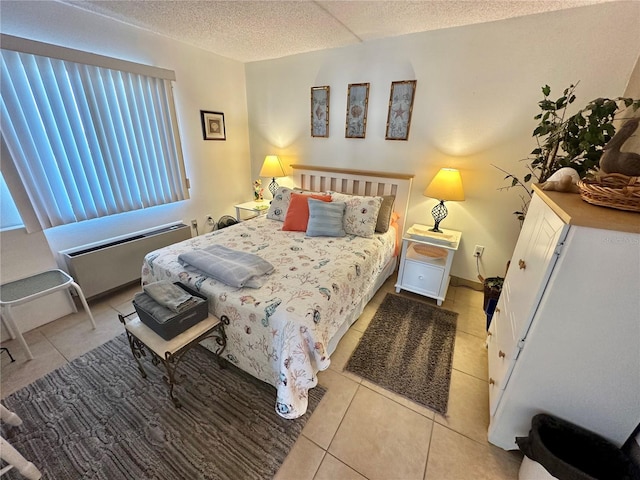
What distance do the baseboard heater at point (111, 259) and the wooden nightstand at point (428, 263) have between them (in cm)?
255

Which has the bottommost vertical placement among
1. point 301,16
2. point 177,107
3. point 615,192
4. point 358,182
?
point 358,182

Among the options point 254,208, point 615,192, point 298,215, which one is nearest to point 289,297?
point 298,215

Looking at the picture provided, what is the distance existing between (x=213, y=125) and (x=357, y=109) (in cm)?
178

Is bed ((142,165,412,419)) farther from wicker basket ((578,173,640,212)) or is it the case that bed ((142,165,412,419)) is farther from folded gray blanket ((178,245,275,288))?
wicker basket ((578,173,640,212))

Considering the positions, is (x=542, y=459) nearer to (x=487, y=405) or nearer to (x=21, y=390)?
(x=487, y=405)

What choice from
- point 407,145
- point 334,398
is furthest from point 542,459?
point 407,145

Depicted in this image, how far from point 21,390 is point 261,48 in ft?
11.3

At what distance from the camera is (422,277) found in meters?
2.47

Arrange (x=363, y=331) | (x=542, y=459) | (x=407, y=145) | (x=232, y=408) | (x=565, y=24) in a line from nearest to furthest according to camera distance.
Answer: (x=542, y=459)
(x=232, y=408)
(x=565, y=24)
(x=363, y=331)
(x=407, y=145)

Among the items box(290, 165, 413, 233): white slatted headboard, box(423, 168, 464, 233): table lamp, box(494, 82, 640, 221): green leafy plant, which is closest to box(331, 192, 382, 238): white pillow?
box(290, 165, 413, 233): white slatted headboard

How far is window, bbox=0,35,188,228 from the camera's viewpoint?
184 centimetres

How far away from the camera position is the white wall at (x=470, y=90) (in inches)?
71.7

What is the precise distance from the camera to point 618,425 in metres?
1.00

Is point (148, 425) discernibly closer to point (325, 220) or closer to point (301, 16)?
point (325, 220)
